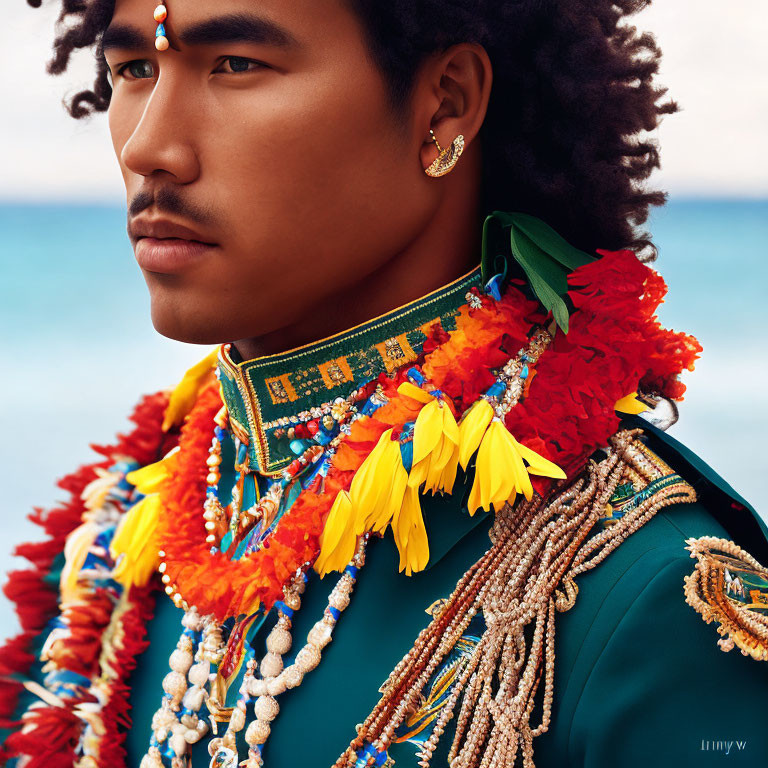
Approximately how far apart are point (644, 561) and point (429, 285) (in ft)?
1.75

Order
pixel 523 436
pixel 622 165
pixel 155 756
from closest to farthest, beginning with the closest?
1. pixel 523 436
2. pixel 155 756
3. pixel 622 165

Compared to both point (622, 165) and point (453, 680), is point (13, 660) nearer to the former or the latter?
point (453, 680)

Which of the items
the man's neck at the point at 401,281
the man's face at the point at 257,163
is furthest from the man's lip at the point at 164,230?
the man's neck at the point at 401,281

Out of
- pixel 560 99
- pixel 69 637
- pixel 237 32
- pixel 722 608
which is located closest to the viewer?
pixel 722 608

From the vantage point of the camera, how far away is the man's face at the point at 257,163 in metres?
1.41

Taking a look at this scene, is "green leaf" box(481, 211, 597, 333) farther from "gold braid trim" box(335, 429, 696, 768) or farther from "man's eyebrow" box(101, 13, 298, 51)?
"man's eyebrow" box(101, 13, 298, 51)

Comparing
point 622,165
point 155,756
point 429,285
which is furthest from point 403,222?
point 155,756

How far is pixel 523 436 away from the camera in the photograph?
4.82ft

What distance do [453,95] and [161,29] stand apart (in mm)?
438

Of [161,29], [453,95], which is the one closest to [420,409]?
[453,95]

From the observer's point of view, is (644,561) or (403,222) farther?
(403,222)

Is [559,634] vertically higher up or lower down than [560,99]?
lower down

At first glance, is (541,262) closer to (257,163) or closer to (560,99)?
(560,99)

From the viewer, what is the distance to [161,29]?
4.74 feet
